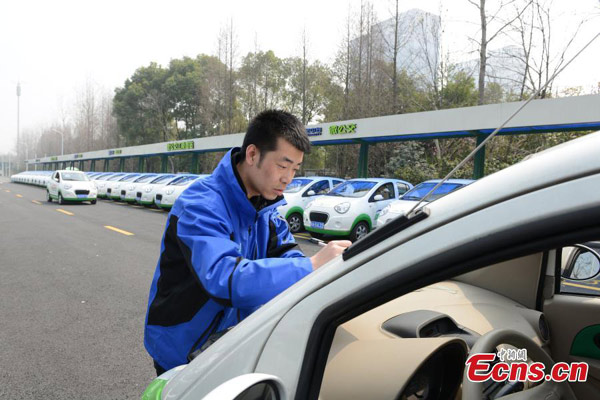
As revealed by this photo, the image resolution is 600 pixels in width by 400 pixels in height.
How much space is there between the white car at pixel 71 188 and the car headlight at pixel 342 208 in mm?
13496

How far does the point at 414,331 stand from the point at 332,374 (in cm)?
41

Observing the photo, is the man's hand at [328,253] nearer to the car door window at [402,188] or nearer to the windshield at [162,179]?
the car door window at [402,188]

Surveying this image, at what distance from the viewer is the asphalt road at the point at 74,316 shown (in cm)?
294

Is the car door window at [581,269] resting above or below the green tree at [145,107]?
below

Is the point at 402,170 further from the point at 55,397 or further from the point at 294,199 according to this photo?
the point at 55,397

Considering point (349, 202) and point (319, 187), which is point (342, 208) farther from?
point (319, 187)

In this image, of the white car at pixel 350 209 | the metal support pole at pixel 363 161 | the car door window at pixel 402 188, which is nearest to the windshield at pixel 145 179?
the metal support pole at pixel 363 161

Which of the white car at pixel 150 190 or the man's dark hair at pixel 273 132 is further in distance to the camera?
the white car at pixel 150 190

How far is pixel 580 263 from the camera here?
1.90 meters

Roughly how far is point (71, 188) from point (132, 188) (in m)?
2.44

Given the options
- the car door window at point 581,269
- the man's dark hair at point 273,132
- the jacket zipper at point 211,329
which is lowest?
the jacket zipper at point 211,329

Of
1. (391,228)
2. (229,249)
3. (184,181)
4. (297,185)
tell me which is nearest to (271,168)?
(229,249)

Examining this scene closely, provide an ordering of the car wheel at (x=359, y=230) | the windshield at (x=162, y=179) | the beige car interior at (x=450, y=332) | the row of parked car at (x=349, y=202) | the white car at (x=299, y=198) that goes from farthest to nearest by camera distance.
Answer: the windshield at (x=162, y=179)
the white car at (x=299, y=198)
the car wheel at (x=359, y=230)
the row of parked car at (x=349, y=202)
the beige car interior at (x=450, y=332)

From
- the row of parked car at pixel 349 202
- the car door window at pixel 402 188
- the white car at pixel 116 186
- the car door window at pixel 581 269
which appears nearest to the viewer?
the car door window at pixel 581 269
